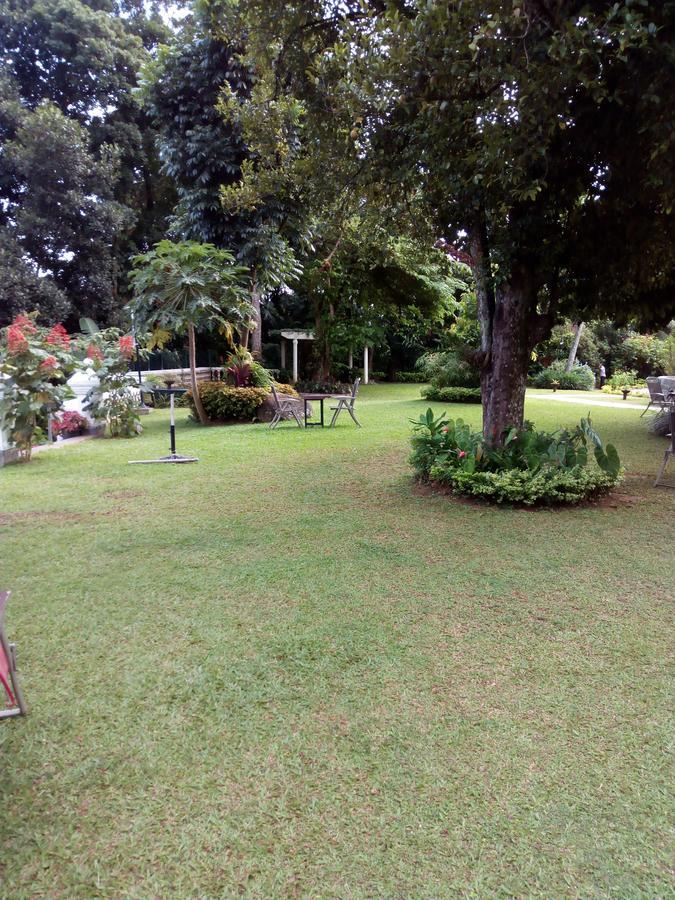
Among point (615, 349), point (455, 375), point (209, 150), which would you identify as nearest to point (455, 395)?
point (455, 375)

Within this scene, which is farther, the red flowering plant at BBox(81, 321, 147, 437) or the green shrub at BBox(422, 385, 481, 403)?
the green shrub at BBox(422, 385, 481, 403)

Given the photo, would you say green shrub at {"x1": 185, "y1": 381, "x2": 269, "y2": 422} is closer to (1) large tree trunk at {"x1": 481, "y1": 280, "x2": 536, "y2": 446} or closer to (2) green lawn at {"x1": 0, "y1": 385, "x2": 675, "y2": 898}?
(1) large tree trunk at {"x1": 481, "y1": 280, "x2": 536, "y2": 446}

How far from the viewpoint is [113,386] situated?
Result: 33.8 ft

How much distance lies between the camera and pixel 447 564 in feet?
13.4

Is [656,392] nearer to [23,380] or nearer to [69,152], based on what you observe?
[23,380]

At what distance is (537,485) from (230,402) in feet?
27.9

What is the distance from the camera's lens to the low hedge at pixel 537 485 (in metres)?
5.47

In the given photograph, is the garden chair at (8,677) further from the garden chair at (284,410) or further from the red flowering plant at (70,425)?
the garden chair at (284,410)

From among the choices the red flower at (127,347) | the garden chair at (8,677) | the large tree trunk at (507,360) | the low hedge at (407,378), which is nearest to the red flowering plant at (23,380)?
the red flower at (127,347)

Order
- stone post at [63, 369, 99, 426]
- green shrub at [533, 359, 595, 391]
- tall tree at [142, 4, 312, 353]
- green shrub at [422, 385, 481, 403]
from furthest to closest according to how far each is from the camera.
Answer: green shrub at [533, 359, 595, 391]
green shrub at [422, 385, 481, 403]
tall tree at [142, 4, 312, 353]
stone post at [63, 369, 99, 426]

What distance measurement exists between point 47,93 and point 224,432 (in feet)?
53.4

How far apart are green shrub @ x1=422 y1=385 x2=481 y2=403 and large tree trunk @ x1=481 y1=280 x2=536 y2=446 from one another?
10.4 meters

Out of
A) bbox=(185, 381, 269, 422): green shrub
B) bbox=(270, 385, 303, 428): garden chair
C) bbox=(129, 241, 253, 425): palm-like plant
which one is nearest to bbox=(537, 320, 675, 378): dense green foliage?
bbox=(185, 381, 269, 422): green shrub

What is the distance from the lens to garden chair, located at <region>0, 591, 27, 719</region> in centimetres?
210
